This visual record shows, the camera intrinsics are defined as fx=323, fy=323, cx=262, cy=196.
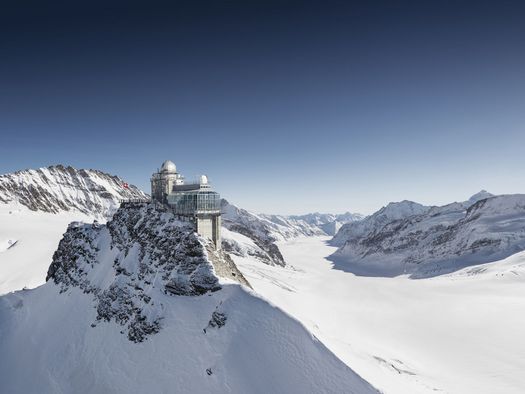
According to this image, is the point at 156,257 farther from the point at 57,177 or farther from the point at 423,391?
the point at 57,177

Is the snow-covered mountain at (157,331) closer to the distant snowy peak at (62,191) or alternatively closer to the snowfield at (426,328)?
the snowfield at (426,328)

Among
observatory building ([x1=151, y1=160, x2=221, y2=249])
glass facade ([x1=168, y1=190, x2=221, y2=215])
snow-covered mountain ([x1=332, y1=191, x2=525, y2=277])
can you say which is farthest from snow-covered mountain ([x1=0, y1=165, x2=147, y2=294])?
snow-covered mountain ([x1=332, y1=191, x2=525, y2=277])

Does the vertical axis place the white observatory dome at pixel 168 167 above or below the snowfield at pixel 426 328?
above

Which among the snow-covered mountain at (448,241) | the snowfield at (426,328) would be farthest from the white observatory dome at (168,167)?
the snow-covered mountain at (448,241)

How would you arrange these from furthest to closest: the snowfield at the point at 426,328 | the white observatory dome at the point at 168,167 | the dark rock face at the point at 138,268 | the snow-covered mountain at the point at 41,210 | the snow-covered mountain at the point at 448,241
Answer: the snow-covered mountain at the point at 448,241 < the snow-covered mountain at the point at 41,210 < the white observatory dome at the point at 168,167 < the dark rock face at the point at 138,268 < the snowfield at the point at 426,328

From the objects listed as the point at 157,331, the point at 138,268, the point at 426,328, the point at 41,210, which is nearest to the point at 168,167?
the point at 138,268

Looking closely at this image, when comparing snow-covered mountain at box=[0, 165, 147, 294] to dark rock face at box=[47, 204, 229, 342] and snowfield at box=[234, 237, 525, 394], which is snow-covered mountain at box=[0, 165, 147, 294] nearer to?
dark rock face at box=[47, 204, 229, 342]
